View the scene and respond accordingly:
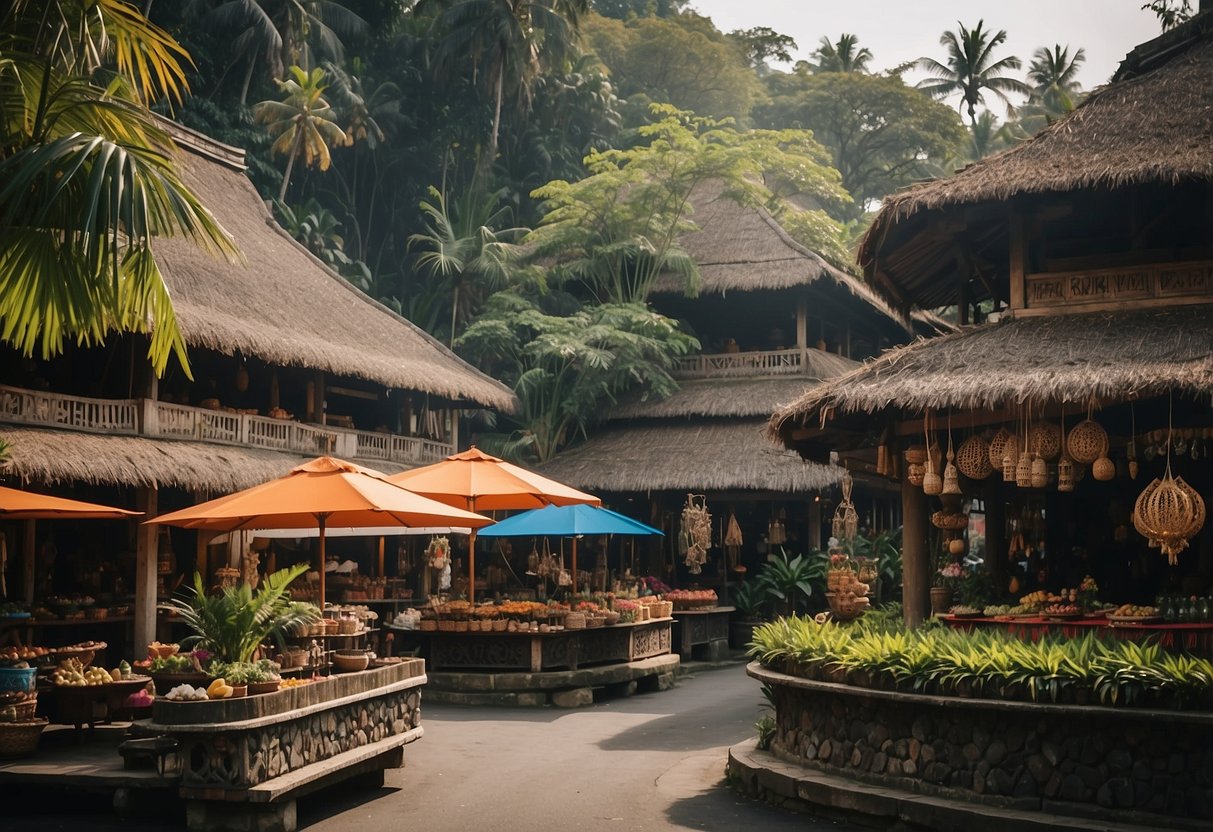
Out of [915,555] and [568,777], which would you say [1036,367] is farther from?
[568,777]

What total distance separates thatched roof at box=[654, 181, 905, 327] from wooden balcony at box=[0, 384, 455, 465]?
8.27 metres

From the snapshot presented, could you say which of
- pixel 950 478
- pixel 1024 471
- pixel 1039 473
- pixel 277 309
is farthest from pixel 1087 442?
pixel 277 309

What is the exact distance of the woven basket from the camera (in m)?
10.9

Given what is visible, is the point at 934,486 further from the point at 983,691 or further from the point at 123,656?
the point at 123,656

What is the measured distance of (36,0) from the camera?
9.50 meters

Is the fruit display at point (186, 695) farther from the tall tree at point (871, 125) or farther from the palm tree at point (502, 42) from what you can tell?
the tall tree at point (871, 125)

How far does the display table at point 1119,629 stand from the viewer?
1012 cm

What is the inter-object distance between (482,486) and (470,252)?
63.6ft

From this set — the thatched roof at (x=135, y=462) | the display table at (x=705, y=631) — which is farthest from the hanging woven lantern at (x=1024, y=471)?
the thatched roof at (x=135, y=462)

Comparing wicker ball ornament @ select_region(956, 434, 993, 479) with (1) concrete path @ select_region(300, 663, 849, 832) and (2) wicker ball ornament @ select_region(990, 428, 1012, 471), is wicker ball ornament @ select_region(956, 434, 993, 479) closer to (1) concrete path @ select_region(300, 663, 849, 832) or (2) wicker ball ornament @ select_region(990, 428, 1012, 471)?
(2) wicker ball ornament @ select_region(990, 428, 1012, 471)

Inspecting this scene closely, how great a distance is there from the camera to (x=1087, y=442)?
11430mm

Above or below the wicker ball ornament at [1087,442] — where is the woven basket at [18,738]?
below

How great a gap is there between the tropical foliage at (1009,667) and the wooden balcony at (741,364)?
1684 centimetres

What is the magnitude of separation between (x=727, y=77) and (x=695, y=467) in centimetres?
3024
